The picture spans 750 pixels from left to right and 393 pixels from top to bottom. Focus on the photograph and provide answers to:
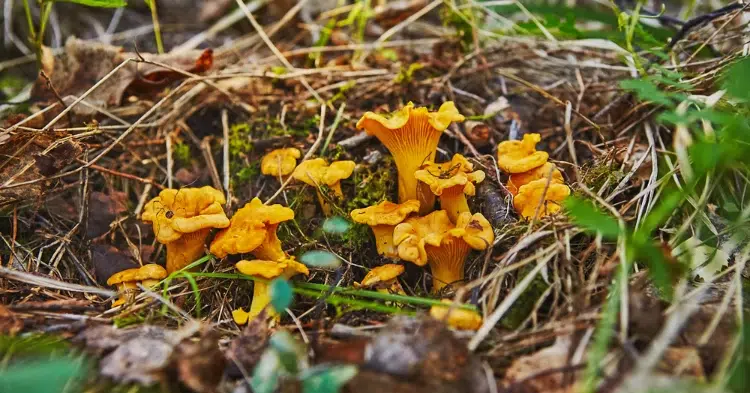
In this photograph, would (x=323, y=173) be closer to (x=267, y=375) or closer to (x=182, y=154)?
(x=182, y=154)

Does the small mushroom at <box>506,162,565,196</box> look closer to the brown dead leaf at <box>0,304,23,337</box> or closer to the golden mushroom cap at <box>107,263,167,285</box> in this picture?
the golden mushroom cap at <box>107,263,167,285</box>

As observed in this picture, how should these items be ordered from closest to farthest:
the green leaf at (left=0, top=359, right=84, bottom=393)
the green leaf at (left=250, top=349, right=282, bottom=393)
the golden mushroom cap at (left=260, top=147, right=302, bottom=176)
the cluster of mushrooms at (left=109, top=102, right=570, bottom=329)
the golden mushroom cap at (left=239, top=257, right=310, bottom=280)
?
the green leaf at (left=0, top=359, right=84, bottom=393) < the green leaf at (left=250, top=349, right=282, bottom=393) < the golden mushroom cap at (left=239, top=257, right=310, bottom=280) < the cluster of mushrooms at (left=109, top=102, right=570, bottom=329) < the golden mushroom cap at (left=260, top=147, right=302, bottom=176)

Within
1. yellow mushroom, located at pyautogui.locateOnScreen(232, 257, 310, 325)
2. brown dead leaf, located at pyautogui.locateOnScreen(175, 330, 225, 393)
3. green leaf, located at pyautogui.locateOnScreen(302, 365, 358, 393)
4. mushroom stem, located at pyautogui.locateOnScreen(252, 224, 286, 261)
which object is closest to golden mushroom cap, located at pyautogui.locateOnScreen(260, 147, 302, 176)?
mushroom stem, located at pyautogui.locateOnScreen(252, 224, 286, 261)

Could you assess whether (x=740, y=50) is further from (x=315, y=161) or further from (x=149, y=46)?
(x=149, y=46)

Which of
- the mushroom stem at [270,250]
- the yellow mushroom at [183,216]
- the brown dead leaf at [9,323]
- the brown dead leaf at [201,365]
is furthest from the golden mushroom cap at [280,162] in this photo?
the brown dead leaf at [9,323]

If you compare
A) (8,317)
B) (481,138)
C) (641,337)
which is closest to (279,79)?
(481,138)
